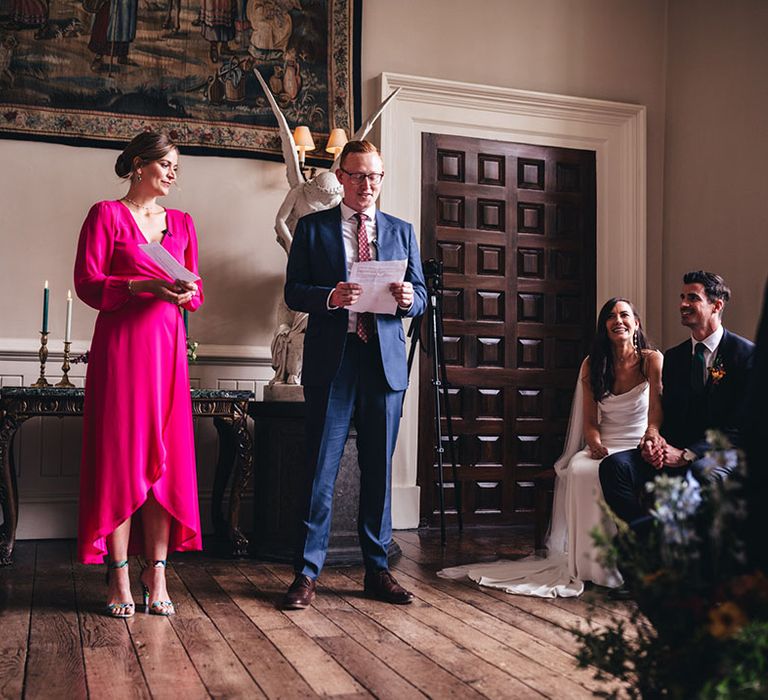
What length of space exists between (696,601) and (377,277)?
1.97 metres

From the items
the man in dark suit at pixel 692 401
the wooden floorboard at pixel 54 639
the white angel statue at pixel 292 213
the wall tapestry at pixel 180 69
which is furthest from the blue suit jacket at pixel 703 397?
the wall tapestry at pixel 180 69

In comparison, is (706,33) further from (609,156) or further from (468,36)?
(468,36)

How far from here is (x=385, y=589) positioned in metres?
3.21

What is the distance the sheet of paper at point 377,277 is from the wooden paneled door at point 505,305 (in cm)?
203

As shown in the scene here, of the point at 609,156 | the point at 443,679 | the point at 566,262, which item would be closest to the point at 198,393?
the point at 443,679

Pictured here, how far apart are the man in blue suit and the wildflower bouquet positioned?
1.81 metres

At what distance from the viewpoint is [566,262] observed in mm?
5500

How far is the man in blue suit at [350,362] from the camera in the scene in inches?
125

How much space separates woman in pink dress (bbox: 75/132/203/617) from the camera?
2963 millimetres

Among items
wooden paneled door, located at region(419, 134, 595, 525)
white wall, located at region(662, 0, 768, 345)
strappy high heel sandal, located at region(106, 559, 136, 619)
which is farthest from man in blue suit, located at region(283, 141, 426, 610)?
white wall, located at region(662, 0, 768, 345)

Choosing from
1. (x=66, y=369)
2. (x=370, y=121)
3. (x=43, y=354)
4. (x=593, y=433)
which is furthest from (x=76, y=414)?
(x=593, y=433)

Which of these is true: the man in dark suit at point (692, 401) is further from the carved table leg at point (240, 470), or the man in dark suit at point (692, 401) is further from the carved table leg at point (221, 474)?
the carved table leg at point (221, 474)

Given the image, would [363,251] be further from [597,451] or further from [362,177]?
[597,451]

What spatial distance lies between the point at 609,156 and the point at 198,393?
3020 mm
